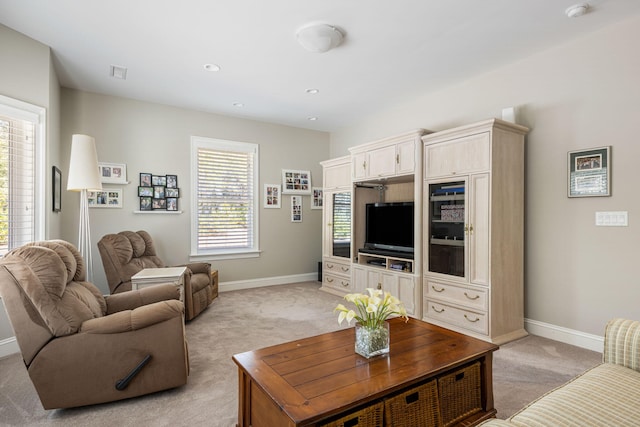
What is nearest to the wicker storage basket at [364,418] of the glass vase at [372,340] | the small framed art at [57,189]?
the glass vase at [372,340]

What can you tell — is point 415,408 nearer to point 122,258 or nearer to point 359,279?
point 359,279

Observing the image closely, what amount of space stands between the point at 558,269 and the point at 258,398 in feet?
9.86

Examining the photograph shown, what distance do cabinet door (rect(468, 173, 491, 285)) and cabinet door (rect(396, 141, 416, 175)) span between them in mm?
751

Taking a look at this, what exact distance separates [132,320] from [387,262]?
2862mm

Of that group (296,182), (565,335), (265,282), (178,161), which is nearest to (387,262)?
(565,335)

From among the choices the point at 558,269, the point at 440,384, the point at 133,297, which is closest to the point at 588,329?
the point at 558,269

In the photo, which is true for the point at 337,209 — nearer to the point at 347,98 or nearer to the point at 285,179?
the point at 285,179

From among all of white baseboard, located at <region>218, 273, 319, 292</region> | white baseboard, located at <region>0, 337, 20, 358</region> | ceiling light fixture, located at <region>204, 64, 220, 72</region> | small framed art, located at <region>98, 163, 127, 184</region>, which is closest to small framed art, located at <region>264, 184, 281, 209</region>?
white baseboard, located at <region>218, 273, 319, 292</region>

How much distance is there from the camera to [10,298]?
1866mm

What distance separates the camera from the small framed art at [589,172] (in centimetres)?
283

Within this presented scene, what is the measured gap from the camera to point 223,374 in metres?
2.50

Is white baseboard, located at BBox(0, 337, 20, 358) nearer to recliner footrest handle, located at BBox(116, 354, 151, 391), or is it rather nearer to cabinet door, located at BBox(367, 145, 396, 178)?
recliner footrest handle, located at BBox(116, 354, 151, 391)

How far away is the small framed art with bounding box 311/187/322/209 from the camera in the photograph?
237 inches

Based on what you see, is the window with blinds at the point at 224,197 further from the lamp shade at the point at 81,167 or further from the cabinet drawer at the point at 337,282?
the lamp shade at the point at 81,167
